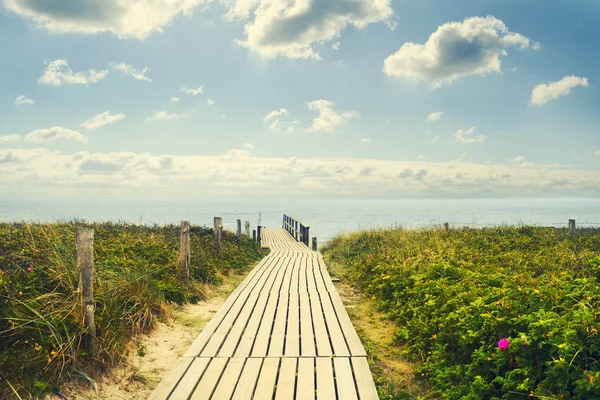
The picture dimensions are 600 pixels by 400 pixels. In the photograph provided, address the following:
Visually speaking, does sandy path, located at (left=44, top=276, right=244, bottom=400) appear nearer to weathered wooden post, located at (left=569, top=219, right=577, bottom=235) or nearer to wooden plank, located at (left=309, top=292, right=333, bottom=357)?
wooden plank, located at (left=309, top=292, right=333, bottom=357)

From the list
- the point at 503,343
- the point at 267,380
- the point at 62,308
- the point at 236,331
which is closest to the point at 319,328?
the point at 236,331

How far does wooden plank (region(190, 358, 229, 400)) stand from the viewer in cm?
380

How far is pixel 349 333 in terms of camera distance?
218 inches

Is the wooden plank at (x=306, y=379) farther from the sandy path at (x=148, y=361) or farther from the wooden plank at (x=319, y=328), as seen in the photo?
the sandy path at (x=148, y=361)

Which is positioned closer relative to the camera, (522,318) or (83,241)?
(522,318)

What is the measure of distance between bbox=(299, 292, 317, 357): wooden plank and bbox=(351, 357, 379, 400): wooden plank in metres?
0.56

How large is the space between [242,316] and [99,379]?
249 centimetres

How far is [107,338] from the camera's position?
4.63m

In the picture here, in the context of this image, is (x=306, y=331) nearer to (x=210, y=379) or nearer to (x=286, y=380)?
(x=286, y=380)

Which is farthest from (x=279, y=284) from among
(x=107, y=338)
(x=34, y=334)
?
(x=34, y=334)

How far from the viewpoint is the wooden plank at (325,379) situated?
3797 mm

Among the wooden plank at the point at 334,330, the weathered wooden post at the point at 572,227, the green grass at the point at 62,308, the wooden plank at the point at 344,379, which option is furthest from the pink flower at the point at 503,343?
the weathered wooden post at the point at 572,227

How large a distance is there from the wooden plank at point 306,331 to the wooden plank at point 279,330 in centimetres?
28

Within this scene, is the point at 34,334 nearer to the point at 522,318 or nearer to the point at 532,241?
the point at 522,318
